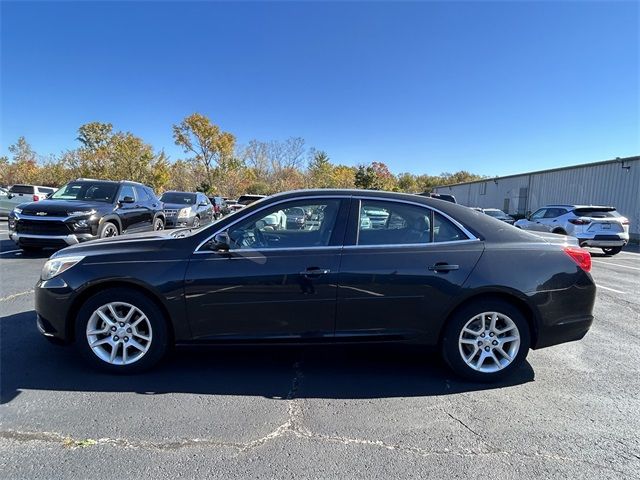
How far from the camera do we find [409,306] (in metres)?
3.51

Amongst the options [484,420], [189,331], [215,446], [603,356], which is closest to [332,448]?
[215,446]

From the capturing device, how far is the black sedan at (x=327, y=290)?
11.3ft

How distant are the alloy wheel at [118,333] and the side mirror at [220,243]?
0.86m

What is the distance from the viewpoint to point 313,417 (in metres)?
3.00

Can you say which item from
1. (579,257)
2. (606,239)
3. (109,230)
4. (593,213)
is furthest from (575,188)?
(109,230)

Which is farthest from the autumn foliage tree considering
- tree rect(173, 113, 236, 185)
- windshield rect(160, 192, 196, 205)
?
windshield rect(160, 192, 196, 205)

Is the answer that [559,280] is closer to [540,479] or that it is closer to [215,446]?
[540,479]

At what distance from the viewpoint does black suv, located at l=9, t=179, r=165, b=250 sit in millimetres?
8477

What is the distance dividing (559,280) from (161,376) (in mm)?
3612

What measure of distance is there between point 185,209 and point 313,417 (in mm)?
13944

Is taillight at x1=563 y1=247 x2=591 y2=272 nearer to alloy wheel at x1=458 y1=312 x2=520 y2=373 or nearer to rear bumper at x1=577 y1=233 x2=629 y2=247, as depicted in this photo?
alloy wheel at x1=458 y1=312 x2=520 y2=373

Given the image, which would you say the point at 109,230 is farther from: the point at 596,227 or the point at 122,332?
the point at 596,227

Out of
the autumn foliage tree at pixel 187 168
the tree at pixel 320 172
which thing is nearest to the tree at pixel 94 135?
the autumn foliage tree at pixel 187 168

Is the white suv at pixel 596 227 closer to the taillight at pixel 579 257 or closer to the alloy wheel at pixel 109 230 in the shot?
the taillight at pixel 579 257
